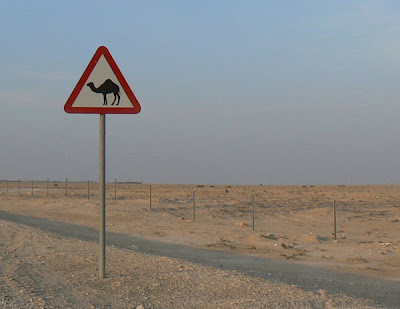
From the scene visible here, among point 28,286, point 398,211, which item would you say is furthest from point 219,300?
point 398,211

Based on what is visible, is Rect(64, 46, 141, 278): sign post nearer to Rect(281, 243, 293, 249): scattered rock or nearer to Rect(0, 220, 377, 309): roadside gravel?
Rect(0, 220, 377, 309): roadside gravel

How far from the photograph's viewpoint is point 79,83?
22.1ft

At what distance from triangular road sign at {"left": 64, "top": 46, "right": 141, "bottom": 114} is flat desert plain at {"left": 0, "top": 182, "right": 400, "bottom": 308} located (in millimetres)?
2195

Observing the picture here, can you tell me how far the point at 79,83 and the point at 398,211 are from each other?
31407 millimetres

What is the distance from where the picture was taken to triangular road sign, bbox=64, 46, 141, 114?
6734mm

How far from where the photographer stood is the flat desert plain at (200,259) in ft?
20.9

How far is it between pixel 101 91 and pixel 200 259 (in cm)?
878

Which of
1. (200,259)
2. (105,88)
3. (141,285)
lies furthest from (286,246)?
(105,88)

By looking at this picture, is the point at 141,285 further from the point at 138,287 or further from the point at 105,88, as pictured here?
the point at 105,88

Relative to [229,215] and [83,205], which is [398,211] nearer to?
[229,215]

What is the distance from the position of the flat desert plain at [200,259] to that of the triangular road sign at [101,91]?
2.19 metres

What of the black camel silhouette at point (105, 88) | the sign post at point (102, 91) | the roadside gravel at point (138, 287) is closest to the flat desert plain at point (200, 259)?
the roadside gravel at point (138, 287)

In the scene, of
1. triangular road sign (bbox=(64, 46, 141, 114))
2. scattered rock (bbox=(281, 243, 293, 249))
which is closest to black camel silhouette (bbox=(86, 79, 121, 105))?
triangular road sign (bbox=(64, 46, 141, 114))

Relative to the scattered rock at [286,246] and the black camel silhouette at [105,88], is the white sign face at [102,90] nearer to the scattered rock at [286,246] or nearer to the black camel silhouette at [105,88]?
the black camel silhouette at [105,88]
